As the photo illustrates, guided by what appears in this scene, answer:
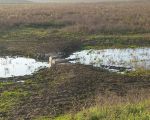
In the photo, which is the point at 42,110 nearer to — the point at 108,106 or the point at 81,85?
the point at 108,106

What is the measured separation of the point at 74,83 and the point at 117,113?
6.17 metres

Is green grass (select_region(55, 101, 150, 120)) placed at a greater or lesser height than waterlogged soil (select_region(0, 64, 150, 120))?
greater

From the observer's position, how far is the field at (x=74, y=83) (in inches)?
528

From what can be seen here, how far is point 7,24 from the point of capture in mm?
39625

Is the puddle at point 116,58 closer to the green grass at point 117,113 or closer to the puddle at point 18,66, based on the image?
the puddle at point 18,66

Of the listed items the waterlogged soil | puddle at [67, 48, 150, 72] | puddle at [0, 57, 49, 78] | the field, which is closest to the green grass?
the field

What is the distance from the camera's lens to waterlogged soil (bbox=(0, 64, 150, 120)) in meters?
14.6

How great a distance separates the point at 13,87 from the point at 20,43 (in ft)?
45.5

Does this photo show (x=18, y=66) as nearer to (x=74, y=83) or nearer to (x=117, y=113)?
(x=74, y=83)

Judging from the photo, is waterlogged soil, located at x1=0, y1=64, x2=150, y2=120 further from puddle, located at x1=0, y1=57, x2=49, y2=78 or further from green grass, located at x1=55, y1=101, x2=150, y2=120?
green grass, located at x1=55, y1=101, x2=150, y2=120

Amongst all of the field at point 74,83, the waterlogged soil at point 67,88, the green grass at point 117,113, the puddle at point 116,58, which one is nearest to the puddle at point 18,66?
the field at point 74,83

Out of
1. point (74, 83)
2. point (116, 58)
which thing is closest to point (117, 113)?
point (74, 83)

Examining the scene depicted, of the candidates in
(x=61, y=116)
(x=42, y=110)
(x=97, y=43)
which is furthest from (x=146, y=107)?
(x=97, y=43)

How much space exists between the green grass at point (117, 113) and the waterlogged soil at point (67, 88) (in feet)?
4.85
